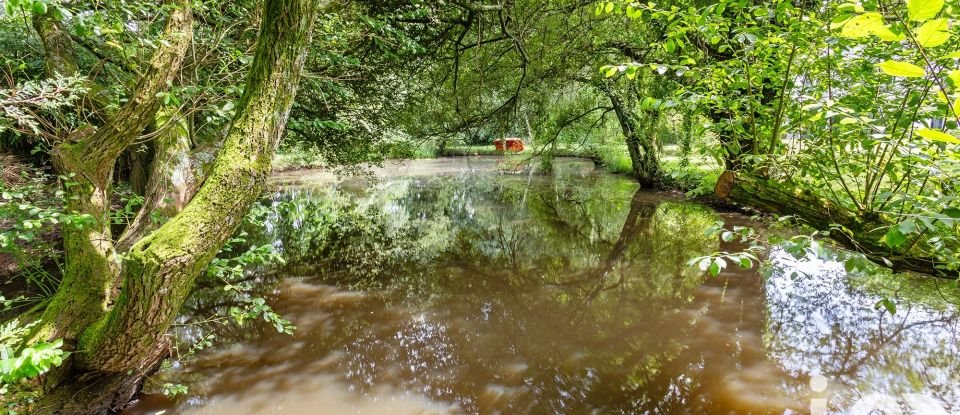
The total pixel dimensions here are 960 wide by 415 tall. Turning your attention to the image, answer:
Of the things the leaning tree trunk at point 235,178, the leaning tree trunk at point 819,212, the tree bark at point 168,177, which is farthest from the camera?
the tree bark at point 168,177

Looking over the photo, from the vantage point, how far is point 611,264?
640 centimetres

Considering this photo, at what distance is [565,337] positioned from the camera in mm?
4258

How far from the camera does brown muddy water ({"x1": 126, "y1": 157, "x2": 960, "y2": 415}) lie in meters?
3.26

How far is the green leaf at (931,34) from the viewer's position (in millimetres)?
765

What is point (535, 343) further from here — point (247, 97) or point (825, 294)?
point (825, 294)

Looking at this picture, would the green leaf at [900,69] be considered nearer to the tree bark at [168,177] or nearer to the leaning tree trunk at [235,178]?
the leaning tree trunk at [235,178]

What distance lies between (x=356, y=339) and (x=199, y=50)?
2.90 meters

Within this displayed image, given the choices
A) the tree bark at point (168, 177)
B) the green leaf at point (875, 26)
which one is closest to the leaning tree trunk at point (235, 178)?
the tree bark at point (168, 177)

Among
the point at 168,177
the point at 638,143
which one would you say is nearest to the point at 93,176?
the point at 168,177

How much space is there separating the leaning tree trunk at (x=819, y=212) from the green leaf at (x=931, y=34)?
4.39 ft

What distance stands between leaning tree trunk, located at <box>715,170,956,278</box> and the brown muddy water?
0.19 meters

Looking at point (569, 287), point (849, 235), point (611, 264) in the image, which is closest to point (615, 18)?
point (611, 264)

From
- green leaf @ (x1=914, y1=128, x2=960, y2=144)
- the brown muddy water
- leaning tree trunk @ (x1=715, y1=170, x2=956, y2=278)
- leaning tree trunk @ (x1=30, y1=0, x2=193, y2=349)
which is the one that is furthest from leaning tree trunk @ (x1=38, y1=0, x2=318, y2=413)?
leaning tree trunk @ (x1=715, y1=170, x2=956, y2=278)

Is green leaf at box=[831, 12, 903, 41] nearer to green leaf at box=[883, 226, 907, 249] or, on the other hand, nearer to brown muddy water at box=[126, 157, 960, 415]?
green leaf at box=[883, 226, 907, 249]
